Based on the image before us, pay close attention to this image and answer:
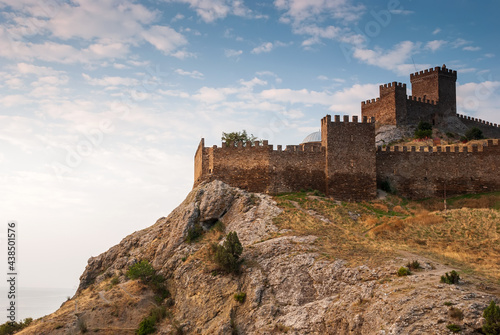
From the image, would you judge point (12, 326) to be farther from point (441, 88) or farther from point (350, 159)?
point (441, 88)

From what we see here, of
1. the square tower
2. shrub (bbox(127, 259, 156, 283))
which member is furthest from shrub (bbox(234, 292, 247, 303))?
the square tower

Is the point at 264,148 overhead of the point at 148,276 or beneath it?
overhead

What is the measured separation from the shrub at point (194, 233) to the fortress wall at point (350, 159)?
1381cm

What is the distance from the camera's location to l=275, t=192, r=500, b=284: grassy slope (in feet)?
102

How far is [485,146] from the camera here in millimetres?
49031

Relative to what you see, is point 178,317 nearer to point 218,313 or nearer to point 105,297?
point 218,313

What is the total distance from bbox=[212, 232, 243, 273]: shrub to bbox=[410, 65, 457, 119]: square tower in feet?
167

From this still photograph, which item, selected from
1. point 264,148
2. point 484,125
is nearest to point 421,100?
point 484,125

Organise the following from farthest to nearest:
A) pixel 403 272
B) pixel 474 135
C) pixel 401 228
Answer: pixel 474 135 → pixel 401 228 → pixel 403 272

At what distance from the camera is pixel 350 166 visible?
46531 millimetres

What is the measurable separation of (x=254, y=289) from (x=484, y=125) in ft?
207

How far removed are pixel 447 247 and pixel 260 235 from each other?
14429 mm

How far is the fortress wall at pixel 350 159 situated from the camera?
46.1 m

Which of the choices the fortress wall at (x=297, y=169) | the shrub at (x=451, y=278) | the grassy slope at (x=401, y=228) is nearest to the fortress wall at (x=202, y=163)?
the fortress wall at (x=297, y=169)
